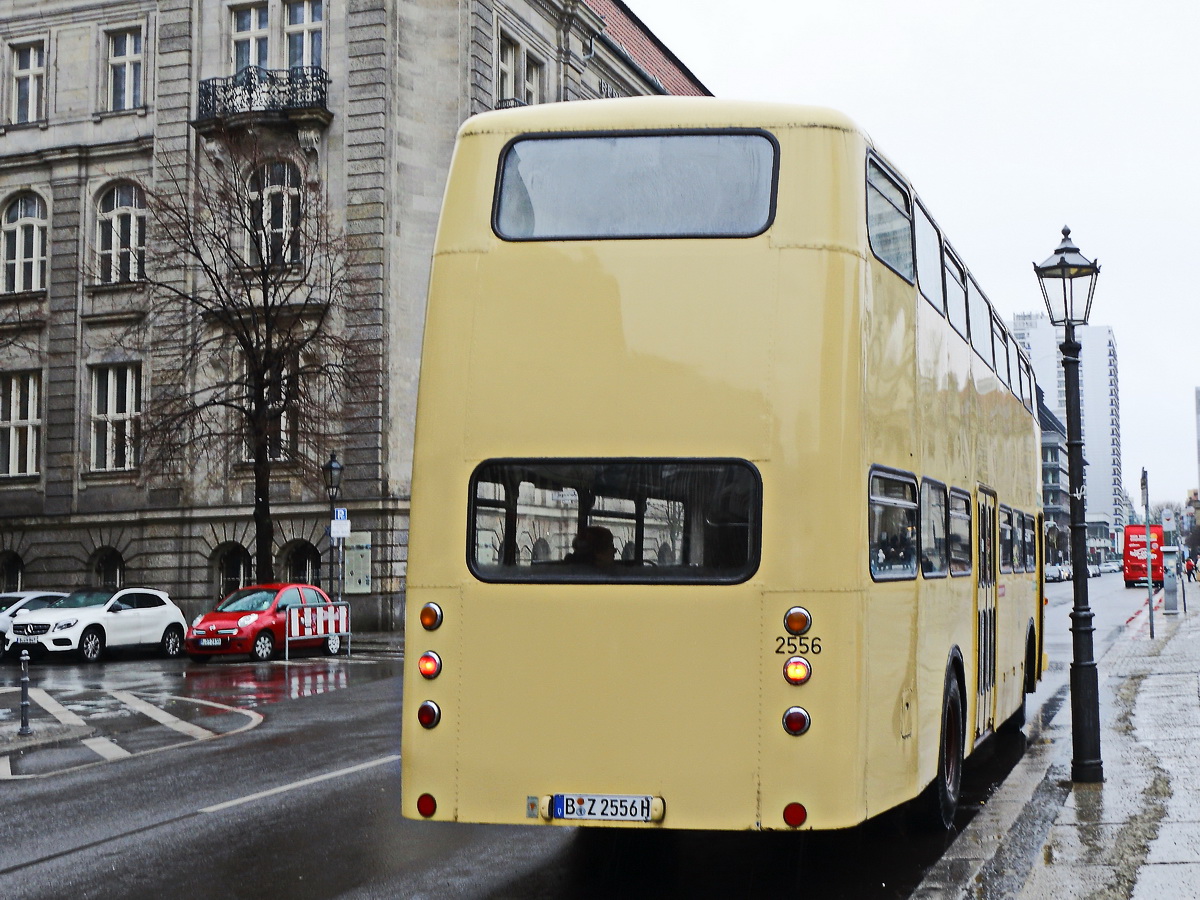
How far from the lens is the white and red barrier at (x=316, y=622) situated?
29.8 m

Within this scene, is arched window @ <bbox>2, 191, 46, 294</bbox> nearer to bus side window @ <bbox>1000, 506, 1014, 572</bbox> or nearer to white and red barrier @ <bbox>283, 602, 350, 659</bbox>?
white and red barrier @ <bbox>283, 602, 350, 659</bbox>

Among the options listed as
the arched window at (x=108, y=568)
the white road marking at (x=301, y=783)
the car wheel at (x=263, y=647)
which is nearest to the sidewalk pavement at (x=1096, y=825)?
the white road marking at (x=301, y=783)

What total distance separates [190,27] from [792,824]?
38.3 metres

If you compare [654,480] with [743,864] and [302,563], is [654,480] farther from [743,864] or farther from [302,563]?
[302,563]

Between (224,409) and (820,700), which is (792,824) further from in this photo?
(224,409)

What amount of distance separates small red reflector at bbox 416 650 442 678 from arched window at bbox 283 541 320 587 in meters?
32.4

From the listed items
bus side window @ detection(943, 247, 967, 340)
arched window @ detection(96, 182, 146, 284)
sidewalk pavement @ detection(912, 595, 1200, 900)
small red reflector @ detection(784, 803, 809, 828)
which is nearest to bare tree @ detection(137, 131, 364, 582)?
arched window @ detection(96, 182, 146, 284)

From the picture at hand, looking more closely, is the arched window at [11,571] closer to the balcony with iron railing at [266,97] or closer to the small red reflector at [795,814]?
the balcony with iron railing at [266,97]

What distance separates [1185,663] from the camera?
23641mm

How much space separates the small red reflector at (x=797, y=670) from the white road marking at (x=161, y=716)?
34.4ft

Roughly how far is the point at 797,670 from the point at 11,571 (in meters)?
39.8

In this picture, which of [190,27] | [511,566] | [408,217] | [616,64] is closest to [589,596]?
[511,566]

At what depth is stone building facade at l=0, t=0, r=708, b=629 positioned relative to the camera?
38844mm

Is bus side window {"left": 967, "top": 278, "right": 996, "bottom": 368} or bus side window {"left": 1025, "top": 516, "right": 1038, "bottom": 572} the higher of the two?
bus side window {"left": 967, "top": 278, "right": 996, "bottom": 368}
